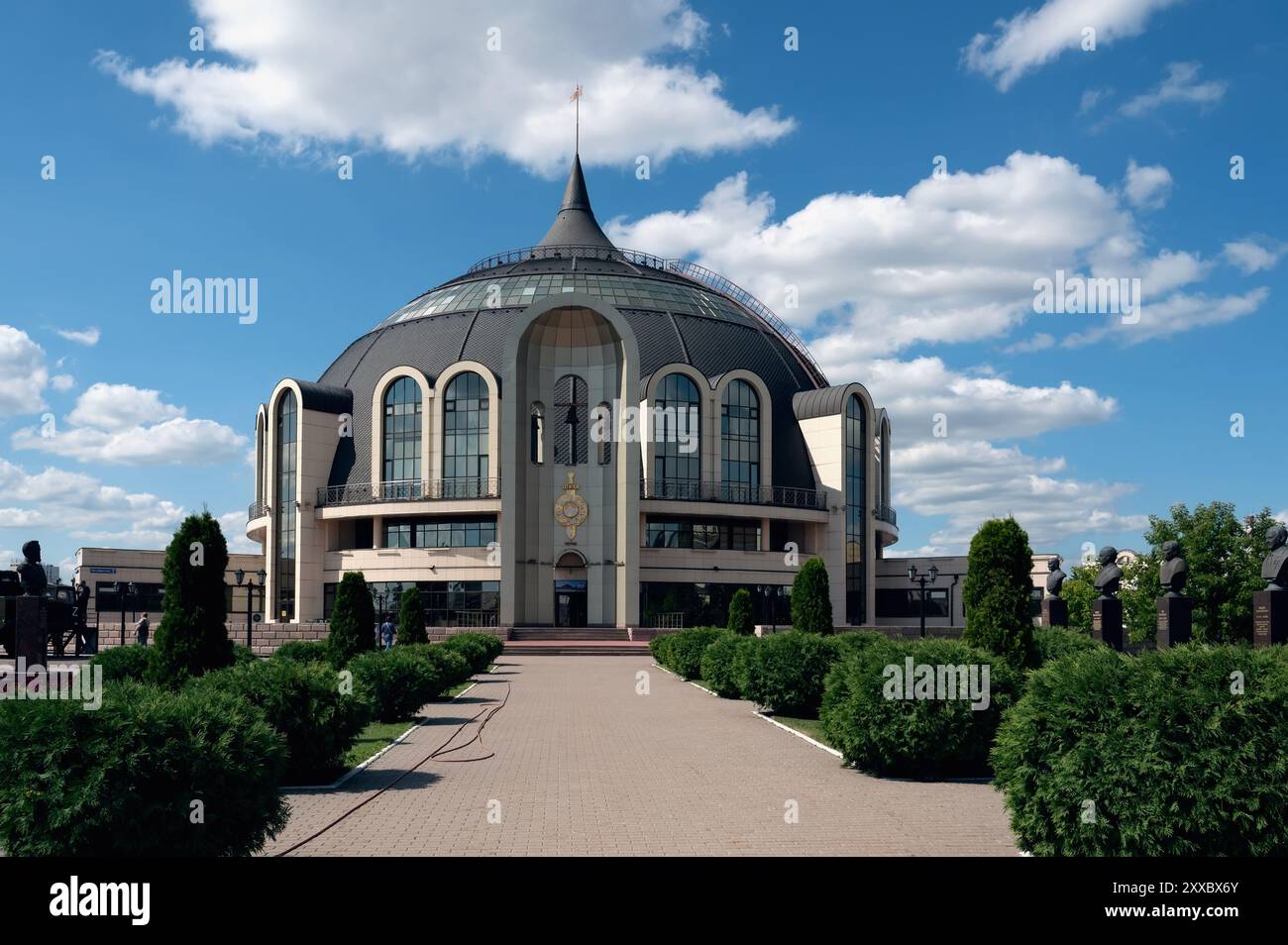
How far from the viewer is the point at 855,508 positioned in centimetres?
6009

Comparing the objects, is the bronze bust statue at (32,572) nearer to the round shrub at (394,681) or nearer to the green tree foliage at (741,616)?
the round shrub at (394,681)

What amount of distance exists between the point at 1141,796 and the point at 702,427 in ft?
163

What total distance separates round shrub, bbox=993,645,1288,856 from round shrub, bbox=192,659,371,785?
7.43 m

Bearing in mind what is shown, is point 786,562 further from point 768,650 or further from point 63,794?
point 63,794

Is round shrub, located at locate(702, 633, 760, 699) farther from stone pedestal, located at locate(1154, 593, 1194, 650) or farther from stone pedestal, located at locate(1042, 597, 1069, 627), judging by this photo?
stone pedestal, located at locate(1042, 597, 1069, 627)

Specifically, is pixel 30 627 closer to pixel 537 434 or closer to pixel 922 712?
pixel 922 712

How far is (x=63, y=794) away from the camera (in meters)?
6.67

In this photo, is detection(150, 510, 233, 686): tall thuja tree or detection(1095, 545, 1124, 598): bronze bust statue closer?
detection(150, 510, 233, 686): tall thuja tree

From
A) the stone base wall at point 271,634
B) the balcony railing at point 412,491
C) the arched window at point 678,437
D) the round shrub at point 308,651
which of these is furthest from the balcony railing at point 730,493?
the round shrub at point 308,651

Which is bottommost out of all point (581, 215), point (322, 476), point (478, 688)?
point (478, 688)

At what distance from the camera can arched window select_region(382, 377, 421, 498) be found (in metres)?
56.2

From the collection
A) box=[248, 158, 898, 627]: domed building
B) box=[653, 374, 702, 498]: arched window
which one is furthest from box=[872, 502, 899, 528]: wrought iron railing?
box=[653, 374, 702, 498]: arched window
